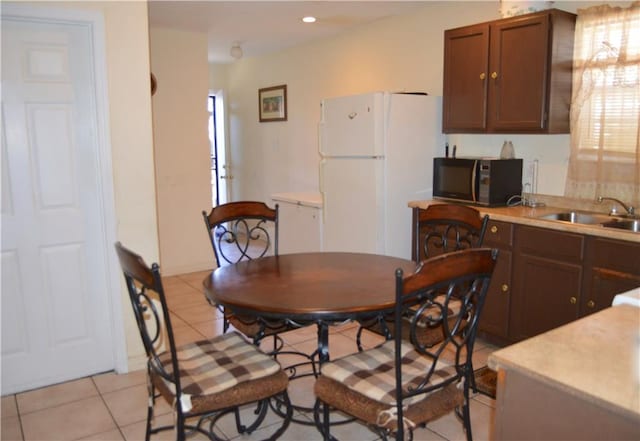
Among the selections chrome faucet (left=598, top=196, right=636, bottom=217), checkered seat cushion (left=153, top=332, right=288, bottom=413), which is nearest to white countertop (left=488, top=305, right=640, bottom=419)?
checkered seat cushion (left=153, top=332, right=288, bottom=413)

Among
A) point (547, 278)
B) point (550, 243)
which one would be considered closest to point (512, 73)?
point (550, 243)

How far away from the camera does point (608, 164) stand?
10.3 feet

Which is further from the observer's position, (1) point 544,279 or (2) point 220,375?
(1) point 544,279

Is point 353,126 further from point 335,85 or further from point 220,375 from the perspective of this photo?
point 220,375

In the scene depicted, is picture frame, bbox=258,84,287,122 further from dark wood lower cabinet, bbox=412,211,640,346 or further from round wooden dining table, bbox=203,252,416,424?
round wooden dining table, bbox=203,252,416,424

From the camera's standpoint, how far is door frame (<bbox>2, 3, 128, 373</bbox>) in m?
2.68

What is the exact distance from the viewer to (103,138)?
114 inches

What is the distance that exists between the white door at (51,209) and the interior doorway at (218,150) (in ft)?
15.0

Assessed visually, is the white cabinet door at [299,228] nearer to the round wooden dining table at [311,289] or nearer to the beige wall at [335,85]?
the beige wall at [335,85]

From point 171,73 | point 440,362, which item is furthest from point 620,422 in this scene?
point 171,73

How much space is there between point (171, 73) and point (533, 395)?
490 centimetres

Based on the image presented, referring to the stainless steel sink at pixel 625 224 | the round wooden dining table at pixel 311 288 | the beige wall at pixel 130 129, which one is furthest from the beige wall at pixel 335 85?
the beige wall at pixel 130 129

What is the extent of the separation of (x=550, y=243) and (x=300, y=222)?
2.46 m

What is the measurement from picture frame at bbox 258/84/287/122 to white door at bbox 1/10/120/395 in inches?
141
